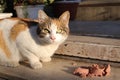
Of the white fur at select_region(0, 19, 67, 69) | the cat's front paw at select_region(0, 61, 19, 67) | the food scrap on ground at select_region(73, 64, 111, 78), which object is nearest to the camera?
the food scrap on ground at select_region(73, 64, 111, 78)

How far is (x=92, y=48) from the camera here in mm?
2436

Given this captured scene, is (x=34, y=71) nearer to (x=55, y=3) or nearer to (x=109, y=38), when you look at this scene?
(x=109, y=38)

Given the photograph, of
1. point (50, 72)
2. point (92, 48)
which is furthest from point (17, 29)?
point (92, 48)

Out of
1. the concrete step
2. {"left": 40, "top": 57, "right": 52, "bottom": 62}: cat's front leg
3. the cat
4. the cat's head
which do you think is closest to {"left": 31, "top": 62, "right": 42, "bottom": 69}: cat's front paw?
the cat

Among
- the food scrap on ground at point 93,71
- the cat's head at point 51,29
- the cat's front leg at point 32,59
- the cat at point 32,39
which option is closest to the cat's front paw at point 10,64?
the cat at point 32,39

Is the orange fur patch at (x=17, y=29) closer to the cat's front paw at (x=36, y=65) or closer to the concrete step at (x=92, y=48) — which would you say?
the cat's front paw at (x=36, y=65)

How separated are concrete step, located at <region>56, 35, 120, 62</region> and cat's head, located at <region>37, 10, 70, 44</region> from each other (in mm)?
257

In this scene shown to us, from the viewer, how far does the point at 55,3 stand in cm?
448

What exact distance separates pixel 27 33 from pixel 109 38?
0.74m

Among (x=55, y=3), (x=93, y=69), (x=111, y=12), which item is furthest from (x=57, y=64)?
(x=55, y=3)

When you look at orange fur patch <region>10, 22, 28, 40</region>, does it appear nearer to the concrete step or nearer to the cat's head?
the cat's head

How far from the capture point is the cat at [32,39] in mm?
2260

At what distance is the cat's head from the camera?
2227mm

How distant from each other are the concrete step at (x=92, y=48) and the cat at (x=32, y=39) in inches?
7.3
